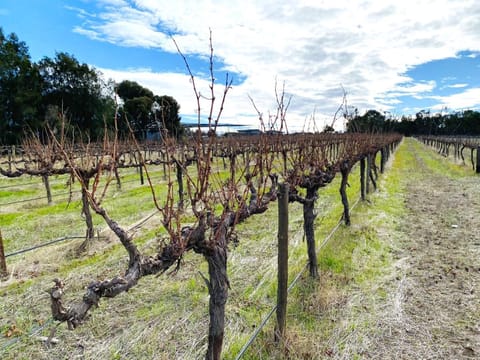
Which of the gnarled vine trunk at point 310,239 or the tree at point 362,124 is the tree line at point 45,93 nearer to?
the tree at point 362,124

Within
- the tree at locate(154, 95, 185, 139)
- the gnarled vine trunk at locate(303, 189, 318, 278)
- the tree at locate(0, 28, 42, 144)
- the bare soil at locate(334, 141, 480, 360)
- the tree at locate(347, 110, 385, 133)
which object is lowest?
the bare soil at locate(334, 141, 480, 360)

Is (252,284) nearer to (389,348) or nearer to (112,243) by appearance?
(389,348)

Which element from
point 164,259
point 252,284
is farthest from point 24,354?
point 252,284

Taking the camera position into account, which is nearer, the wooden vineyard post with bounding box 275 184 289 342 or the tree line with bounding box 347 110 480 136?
the wooden vineyard post with bounding box 275 184 289 342

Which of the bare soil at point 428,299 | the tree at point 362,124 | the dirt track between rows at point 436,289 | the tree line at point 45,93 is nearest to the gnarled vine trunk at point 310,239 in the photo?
the bare soil at point 428,299

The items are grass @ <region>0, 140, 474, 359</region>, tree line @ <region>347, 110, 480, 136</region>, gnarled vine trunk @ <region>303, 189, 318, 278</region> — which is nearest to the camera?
grass @ <region>0, 140, 474, 359</region>

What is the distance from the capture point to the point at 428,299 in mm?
4090

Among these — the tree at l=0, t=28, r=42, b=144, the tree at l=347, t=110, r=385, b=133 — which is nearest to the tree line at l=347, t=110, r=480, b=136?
the tree at l=347, t=110, r=385, b=133

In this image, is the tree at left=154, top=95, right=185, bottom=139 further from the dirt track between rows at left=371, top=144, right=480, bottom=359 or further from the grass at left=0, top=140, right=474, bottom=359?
the dirt track between rows at left=371, top=144, right=480, bottom=359

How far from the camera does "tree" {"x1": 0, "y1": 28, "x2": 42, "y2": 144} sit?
31.1m

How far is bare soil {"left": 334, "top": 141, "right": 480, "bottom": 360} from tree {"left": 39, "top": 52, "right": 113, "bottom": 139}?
35.9 m

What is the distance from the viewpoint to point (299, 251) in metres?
5.53

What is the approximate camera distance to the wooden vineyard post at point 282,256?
3064 millimetres

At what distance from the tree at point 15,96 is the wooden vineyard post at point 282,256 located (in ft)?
114
